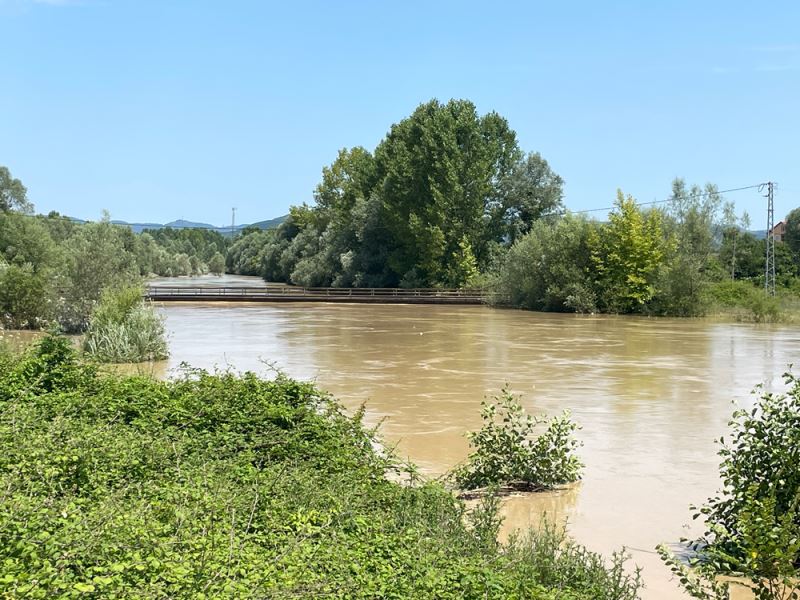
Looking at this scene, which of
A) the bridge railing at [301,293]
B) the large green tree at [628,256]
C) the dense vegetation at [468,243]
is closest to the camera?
the dense vegetation at [468,243]

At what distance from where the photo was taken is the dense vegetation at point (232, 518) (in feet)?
14.4

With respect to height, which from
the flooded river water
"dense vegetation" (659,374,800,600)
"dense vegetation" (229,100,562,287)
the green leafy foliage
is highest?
"dense vegetation" (229,100,562,287)

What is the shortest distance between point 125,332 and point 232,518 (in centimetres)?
1837

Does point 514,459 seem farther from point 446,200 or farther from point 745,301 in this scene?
point 446,200

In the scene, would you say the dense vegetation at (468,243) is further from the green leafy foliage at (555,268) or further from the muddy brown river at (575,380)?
the muddy brown river at (575,380)

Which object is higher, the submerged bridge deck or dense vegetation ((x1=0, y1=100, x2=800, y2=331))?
dense vegetation ((x1=0, y1=100, x2=800, y2=331))

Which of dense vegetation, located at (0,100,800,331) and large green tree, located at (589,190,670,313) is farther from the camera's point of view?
large green tree, located at (589,190,670,313)

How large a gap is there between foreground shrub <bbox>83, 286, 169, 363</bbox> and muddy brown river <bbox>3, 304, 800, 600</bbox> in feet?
4.61

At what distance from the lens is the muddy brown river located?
29.3 feet

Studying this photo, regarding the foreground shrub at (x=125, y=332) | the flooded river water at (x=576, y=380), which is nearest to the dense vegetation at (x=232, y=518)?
the flooded river water at (x=576, y=380)

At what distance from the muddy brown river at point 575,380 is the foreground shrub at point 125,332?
1404 millimetres

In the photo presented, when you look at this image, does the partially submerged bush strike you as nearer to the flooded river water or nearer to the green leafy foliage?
the flooded river water

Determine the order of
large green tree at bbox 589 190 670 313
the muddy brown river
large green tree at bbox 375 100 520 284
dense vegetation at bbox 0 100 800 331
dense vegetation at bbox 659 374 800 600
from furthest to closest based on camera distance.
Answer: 1. large green tree at bbox 375 100 520 284
2. large green tree at bbox 589 190 670 313
3. dense vegetation at bbox 0 100 800 331
4. the muddy brown river
5. dense vegetation at bbox 659 374 800 600

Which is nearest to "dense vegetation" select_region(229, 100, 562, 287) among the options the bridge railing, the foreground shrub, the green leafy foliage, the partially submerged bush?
the bridge railing
